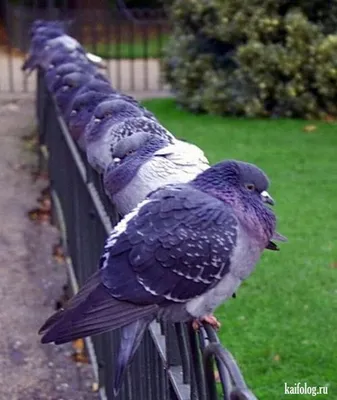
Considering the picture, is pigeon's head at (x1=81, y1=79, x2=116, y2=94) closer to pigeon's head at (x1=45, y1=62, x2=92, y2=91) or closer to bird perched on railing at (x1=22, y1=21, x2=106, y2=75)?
pigeon's head at (x1=45, y1=62, x2=92, y2=91)

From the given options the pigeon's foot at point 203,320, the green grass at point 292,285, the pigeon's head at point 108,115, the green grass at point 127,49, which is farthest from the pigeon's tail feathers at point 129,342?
the green grass at point 127,49

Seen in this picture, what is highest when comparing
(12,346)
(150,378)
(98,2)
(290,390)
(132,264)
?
(132,264)

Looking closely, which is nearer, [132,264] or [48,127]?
[132,264]

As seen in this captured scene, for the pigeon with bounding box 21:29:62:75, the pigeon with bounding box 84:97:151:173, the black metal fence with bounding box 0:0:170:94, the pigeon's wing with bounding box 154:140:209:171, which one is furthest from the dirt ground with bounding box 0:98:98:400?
the black metal fence with bounding box 0:0:170:94

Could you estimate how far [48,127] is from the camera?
811 cm

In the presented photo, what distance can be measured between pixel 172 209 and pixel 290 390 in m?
2.11

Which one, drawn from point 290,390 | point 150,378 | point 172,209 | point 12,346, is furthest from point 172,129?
point 172,209

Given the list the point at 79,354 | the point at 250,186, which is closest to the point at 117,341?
the point at 250,186

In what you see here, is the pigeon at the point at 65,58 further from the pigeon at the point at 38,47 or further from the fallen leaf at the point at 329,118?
the fallen leaf at the point at 329,118

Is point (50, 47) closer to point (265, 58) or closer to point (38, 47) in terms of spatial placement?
point (38, 47)

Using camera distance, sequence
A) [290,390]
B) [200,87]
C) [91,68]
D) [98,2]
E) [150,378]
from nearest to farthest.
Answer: [150,378] < [290,390] < [91,68] < [200,87] < [98,2]

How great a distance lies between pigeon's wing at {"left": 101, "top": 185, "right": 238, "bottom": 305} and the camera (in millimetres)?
2328

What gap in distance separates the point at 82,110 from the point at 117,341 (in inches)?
50.6

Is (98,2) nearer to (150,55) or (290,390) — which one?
(150,55)
